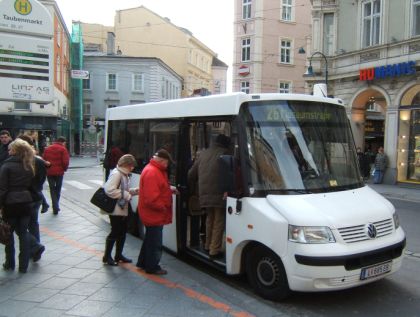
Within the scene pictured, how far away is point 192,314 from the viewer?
463 cm

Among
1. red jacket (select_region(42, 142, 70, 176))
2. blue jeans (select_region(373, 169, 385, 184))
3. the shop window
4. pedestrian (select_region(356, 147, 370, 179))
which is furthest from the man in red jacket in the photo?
the shop window

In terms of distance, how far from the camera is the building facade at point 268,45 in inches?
1674

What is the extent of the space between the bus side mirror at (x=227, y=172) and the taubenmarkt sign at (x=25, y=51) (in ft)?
38.5

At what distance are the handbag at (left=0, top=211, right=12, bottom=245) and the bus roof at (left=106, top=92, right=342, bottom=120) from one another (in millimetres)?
2741

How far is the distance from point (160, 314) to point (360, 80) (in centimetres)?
2030

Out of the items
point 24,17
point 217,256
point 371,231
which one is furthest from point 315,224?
point 24,17

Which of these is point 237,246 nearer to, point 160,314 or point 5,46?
point 160,314

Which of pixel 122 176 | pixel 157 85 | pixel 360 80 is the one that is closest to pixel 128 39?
pixel 157 85

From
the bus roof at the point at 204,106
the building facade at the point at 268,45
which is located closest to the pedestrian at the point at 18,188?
the bus roof at the point at 204,106

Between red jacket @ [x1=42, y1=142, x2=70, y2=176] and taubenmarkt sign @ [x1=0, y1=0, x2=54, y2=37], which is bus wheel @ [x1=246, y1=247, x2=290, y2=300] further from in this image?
taubenmarkt sign @ [x1=0, y1=0, x2=54, y2=37]

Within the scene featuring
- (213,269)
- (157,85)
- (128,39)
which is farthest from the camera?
(128,39)

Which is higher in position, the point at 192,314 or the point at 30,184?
the point at 30,184

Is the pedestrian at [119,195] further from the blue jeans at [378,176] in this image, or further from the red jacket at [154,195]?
the blue jeans at [378,176]

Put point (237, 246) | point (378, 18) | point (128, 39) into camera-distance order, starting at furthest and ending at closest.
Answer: point (128, 39) < point (378, 18) < point (237, 246)
